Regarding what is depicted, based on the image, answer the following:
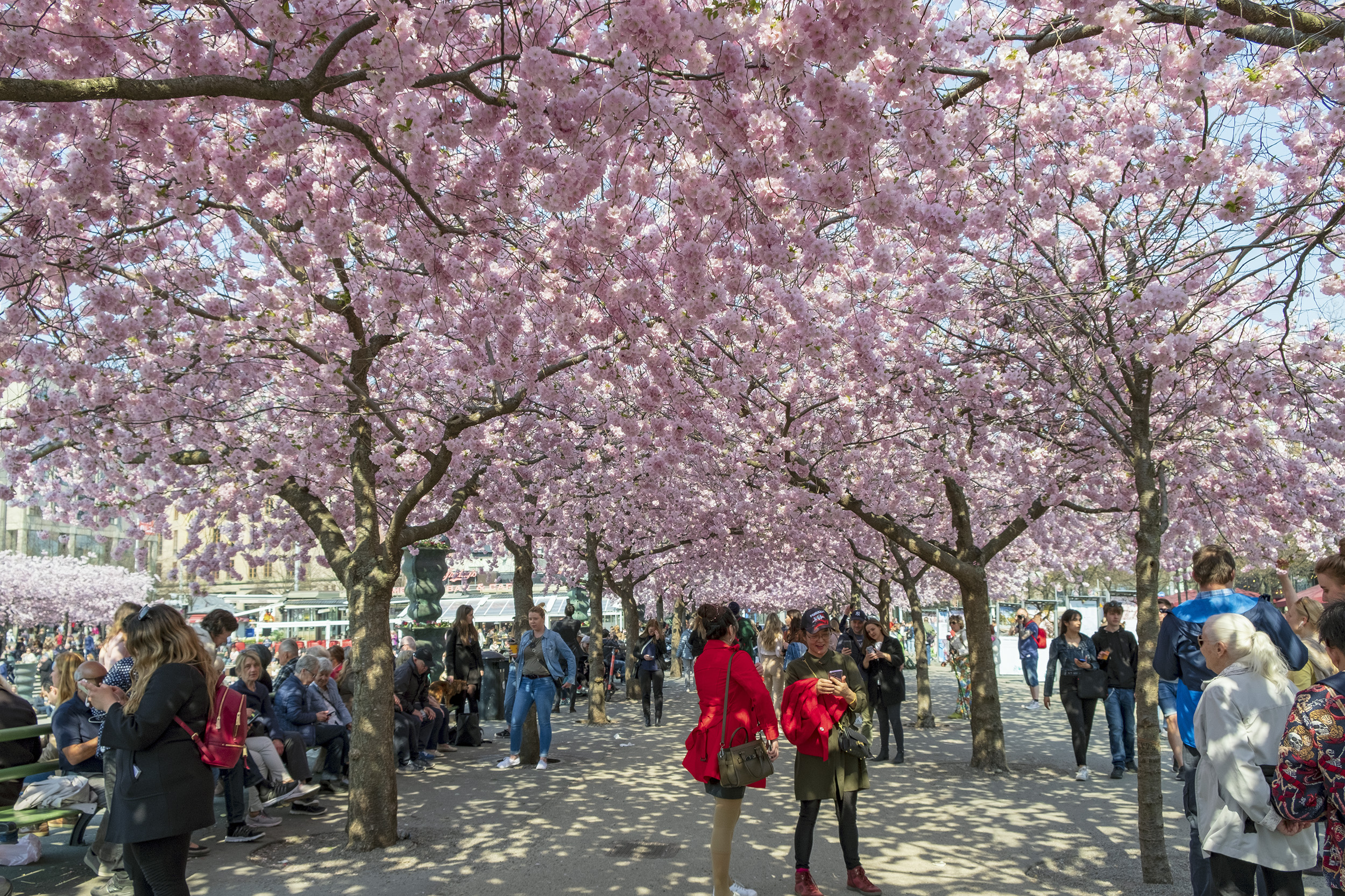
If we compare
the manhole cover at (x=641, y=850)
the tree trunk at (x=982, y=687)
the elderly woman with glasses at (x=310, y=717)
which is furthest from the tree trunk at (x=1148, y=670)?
the elderly woman with glasses at (x=310, y=717)

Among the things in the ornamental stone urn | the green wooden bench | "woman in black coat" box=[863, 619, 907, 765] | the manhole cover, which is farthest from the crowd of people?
the ornamental stone urn

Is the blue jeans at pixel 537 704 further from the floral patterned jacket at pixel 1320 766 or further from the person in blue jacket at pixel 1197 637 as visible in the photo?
the floral patterned jacket at pixel 1320 766

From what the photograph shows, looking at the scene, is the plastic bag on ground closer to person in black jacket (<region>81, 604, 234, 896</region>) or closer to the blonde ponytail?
person in black jacket (<region>81, 604, 234, 896</region>)

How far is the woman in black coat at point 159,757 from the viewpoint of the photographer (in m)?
4.51

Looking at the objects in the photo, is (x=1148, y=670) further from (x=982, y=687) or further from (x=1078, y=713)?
(x=982, y=687)

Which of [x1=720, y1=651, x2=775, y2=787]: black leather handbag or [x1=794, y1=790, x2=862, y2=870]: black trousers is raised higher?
[x1=720, y1=651, x2=775, y2=787]: black leather handbag

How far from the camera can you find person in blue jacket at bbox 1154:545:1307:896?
493 cm

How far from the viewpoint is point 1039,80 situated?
232 inches

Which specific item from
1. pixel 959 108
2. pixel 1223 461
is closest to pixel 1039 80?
pixel 959 108

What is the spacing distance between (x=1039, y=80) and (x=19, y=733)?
8.21m

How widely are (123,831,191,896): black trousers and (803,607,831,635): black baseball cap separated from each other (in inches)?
149

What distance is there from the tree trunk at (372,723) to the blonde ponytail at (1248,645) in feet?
18.6

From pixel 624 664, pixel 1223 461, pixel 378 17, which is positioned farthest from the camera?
pixel 624 664

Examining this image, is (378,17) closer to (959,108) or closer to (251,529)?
(959,108)
